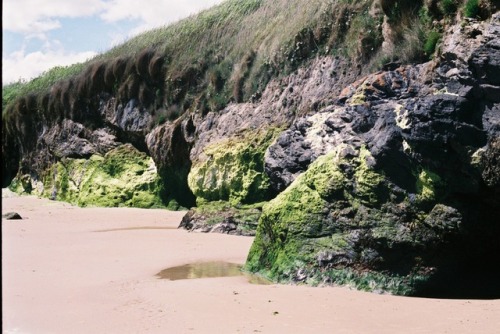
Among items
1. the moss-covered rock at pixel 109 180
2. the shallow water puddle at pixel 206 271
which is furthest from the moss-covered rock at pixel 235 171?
the shallow water puddle at pixel 206 271

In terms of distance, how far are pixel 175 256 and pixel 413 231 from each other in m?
3.87

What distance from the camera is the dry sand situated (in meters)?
5.60

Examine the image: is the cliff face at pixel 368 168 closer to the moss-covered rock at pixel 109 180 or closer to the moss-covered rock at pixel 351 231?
the moss-covered rock at pixel 351 231

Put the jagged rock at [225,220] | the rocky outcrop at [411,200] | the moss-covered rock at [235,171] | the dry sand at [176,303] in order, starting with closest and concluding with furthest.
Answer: the dry sand at [176,303], the rocky outcrop at [411,200], the jagged rock at [225,220], the moss-covered rock at [235,171]

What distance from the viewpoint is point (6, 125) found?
27.4m

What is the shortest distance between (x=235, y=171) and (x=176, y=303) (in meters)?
8.72

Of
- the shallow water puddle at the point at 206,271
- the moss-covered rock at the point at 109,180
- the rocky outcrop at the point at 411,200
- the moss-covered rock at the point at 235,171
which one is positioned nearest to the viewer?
the rocky outcrop at the point at 411,200

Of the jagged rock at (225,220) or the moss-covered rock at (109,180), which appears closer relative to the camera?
the jagged rock at (225,220)

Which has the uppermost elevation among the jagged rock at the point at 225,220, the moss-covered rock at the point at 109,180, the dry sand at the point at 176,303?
the moss-covered rock at the point at 109,180

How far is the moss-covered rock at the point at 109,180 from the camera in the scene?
1948cm

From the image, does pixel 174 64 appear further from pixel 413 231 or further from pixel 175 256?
pixel 413 231

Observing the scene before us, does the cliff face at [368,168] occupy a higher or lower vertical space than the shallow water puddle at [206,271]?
higher

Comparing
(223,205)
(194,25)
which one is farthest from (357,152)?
(194,25)

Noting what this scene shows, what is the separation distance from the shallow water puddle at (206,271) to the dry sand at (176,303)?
6.9 inches
